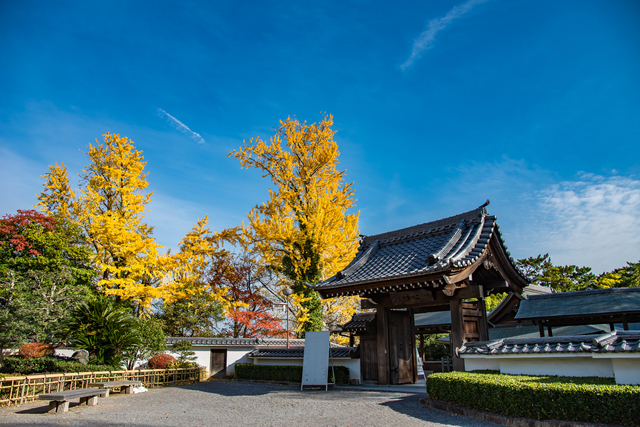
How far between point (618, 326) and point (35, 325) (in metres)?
19.9

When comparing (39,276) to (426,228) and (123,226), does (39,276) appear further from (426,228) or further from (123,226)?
(426,228)

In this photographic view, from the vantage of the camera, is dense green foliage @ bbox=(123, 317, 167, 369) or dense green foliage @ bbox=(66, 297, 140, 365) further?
dense green foliage @ bbox=(123, 317, 167, 369)

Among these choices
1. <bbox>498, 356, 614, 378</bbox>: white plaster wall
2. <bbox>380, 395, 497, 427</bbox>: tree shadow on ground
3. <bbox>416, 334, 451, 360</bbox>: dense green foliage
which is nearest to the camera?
<bbox>380, 395, 497, 427</bbox>: tree shadow on ground

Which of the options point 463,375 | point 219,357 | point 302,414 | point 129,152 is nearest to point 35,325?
point 129,152

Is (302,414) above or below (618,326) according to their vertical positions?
below

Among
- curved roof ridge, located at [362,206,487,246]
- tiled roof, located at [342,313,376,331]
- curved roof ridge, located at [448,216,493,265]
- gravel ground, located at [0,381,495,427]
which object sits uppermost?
curved roof ridge, located at [362,206,487,246]

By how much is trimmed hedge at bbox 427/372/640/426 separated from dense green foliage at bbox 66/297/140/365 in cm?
961

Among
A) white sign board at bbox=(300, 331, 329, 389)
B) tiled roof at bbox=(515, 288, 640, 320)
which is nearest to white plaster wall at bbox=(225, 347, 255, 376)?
white sign board at bbox=(300, 331, 329, 389)

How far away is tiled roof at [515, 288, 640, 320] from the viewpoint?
11875 mm

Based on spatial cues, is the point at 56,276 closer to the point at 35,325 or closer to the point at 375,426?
the point at 35,325

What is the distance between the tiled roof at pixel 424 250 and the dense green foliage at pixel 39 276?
347 inches

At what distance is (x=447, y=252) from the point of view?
8867 millimetres

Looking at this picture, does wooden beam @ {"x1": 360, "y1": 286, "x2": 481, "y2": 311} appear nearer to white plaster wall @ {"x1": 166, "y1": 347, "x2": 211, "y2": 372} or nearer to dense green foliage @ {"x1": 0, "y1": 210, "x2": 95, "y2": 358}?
dense green foliage @ {"x1": 0, "y1": 210, "x2": 95, "y2": 358}

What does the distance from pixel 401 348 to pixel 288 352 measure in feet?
19.5
